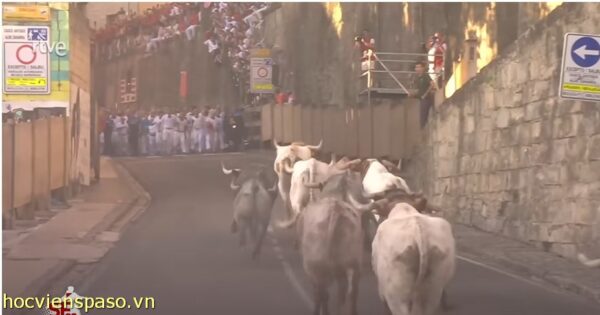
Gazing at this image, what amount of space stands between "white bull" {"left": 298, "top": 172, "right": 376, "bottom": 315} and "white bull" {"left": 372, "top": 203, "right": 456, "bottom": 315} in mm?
277

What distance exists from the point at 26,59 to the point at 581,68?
320 centimetres

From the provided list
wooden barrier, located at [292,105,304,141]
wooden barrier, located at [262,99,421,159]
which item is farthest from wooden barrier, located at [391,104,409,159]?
wooden barrier, located at [292,105,304,141]

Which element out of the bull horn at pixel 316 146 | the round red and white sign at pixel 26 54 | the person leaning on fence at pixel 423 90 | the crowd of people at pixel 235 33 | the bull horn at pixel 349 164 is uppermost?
the crowd of people at pixel 235 33

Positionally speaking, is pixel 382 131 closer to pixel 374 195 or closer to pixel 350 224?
pixel 374 195

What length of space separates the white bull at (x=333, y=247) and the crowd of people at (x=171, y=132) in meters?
0.68

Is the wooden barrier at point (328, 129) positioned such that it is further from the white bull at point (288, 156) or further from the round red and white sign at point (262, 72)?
the round red and white sign at point (262, 72)

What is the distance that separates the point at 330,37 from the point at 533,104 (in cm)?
137

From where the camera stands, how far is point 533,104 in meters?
7.79

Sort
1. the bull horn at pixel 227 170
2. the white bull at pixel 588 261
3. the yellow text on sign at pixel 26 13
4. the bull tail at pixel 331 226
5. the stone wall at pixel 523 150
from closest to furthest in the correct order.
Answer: the bull tail at pixel 331 226 → the yellow text on sign at pixel 26 13 → the bull horn at pixel 227 170 → the stone wall at pixel 523 150 → the white bull at pixel 588 261

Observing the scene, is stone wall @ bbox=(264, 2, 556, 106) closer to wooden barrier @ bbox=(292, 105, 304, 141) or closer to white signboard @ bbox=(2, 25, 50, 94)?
wooden barrier @ bbox=(292, 105, 304, 141)

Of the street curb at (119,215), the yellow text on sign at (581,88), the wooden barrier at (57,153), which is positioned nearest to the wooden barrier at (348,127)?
the street curb at (119,215)

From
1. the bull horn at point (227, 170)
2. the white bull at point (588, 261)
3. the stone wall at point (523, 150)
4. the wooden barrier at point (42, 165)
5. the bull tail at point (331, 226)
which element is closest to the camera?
the bull tail at point (331, 226)

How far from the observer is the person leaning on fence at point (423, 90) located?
7320 mm

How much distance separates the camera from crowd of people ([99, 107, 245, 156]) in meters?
7.34
